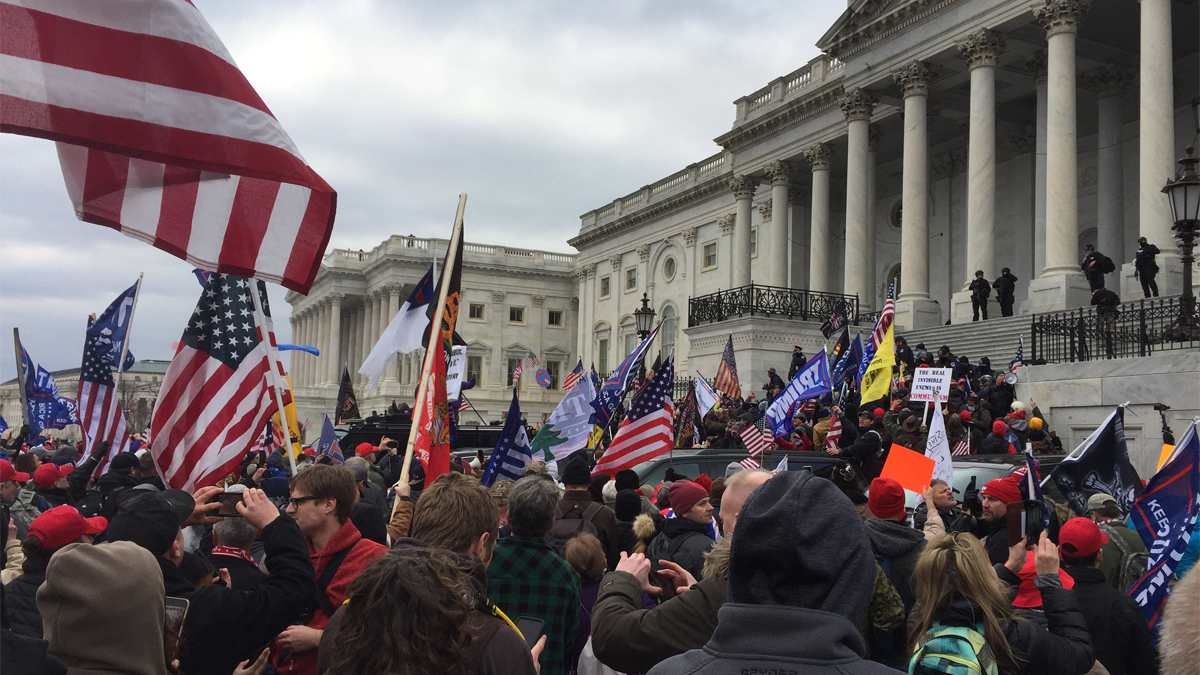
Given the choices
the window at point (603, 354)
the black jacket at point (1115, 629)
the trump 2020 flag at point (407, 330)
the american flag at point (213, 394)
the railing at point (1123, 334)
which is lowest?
the black jacket at point (1115, 629)

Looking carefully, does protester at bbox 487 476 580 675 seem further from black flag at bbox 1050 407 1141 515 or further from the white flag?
the white flag

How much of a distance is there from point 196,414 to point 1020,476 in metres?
4.91

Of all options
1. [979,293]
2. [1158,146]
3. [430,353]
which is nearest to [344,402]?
[979,293]

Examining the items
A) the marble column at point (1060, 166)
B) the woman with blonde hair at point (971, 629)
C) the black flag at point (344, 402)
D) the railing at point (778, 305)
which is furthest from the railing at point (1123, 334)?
the black flag at point (344, 402)

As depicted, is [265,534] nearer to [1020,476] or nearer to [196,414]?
[196,414]

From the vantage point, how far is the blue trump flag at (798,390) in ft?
46.5

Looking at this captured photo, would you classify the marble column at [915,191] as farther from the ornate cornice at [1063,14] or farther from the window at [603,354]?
the window at [603,354]

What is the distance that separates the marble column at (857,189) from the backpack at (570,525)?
82.0 feet

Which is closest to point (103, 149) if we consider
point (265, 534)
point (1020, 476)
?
point (265, 534)

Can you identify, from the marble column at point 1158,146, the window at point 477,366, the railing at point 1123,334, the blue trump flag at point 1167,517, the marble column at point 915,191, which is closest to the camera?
the blue trump flag at point 1167,517

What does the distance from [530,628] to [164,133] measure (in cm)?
249

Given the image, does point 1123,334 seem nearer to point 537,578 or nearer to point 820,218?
point 537,578

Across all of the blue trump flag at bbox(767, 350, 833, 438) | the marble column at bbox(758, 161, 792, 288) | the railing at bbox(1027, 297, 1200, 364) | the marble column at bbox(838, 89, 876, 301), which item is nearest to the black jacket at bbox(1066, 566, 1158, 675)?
the blue trump flag at bbox(767, 350, 833, 438)

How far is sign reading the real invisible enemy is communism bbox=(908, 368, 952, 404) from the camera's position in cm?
1263
